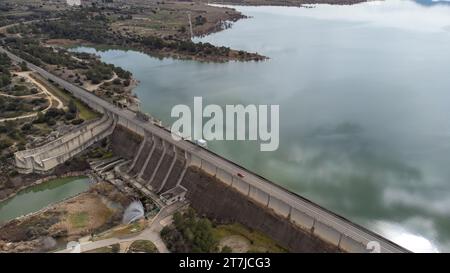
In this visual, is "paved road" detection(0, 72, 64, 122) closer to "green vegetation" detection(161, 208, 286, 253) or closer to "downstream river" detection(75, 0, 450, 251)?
"downstream river" detection(75, 0, 450, 251)

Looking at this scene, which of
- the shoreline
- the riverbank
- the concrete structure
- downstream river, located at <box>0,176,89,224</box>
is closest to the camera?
the riverbank

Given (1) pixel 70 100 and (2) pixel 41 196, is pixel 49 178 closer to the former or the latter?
(2) pixel 41 196

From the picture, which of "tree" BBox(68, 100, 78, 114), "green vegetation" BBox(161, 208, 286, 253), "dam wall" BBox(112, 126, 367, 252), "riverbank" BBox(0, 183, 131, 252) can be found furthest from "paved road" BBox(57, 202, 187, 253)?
"tree" BBox(68, 100, 78, 114)

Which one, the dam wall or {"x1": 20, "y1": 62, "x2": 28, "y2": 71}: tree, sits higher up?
{"x1": 20, "y1": 62, "x2": 28, "y2": 71}: tree

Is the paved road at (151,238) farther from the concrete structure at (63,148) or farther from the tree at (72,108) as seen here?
the tree at (72,108)

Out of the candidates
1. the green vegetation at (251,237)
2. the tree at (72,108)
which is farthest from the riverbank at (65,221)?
the tree at (72,108)

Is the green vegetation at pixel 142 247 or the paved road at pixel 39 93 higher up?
the paved road at pixel 39 93

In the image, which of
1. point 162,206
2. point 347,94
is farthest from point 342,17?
point 162,206
